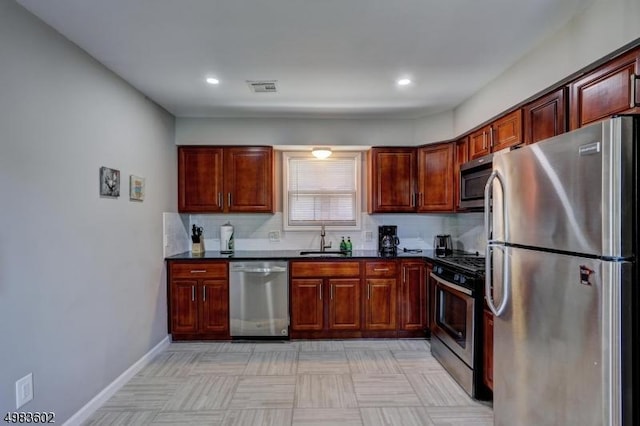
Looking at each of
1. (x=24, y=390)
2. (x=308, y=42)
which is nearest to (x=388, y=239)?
(x=308, y=42)

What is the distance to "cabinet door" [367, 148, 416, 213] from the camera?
4.12 meters

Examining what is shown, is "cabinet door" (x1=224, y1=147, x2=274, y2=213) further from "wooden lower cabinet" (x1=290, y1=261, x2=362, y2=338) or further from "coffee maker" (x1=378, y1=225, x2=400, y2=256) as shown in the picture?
"coffee maker" (x1=378, y1=225, x2=400, y2=256)

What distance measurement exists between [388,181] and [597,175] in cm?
279

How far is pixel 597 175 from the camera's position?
1.36 meters

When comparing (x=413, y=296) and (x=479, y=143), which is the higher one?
(x=479, y=143)

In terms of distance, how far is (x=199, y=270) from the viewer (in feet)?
12.3

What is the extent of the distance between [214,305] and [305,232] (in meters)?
1.41

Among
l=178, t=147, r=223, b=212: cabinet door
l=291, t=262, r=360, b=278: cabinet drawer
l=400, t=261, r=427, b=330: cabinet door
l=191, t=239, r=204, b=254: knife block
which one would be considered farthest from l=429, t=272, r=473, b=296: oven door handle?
l=191, t=239, r=204, b=254: knife block

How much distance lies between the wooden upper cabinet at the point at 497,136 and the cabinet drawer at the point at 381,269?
138 centimetres

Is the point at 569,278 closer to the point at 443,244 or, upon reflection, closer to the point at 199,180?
the point at 443,244

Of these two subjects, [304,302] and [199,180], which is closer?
[304,302]

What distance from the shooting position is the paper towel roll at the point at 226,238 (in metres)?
4.18

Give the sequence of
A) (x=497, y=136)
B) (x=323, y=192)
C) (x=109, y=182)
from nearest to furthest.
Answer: (x=109, y=182)
(x=497, y=136)
(x=323, y=192)

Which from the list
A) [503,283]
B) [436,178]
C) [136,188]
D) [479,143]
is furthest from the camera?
[436,178]
